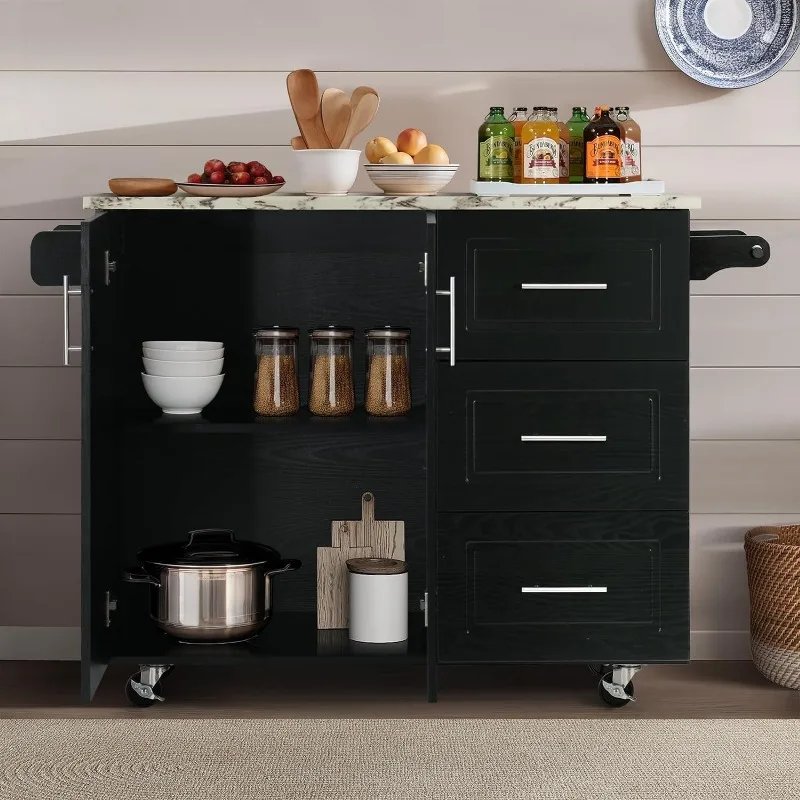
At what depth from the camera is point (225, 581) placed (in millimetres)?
2385

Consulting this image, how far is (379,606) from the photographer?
245cm

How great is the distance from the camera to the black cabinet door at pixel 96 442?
7.00 feet

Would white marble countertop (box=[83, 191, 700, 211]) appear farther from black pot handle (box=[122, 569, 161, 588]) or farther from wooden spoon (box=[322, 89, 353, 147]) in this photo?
black pot handle (box=[122, 569, 161, 588])

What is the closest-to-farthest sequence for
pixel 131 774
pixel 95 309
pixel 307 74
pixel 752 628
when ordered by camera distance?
pixel 131 774 < pixel 95 309 < pixel 307 74 < pixel 752 628

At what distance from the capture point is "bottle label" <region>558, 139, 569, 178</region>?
93.7 inches

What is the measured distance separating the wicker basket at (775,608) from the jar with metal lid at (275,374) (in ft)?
3.72

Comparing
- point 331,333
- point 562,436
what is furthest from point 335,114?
point 562,436

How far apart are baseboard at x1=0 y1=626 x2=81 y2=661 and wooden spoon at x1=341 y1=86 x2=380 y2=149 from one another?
139 centimetres

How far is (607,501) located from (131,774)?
1.09 m

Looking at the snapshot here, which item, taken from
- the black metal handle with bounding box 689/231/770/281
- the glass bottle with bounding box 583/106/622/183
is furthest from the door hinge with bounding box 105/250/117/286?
the black metal handle with bounding box 689/231/770/281

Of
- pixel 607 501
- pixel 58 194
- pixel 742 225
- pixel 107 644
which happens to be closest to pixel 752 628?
pixel 607 501

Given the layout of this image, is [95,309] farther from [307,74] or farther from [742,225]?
[742,225]

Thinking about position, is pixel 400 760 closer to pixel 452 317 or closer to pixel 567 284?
pixel 452 317

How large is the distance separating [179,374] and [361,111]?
69 centimetres
